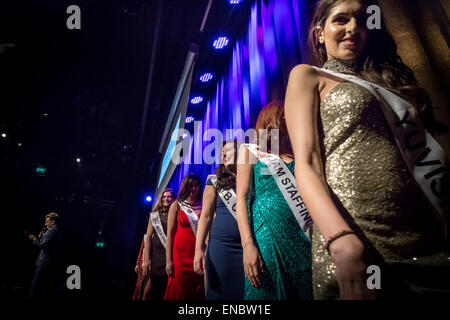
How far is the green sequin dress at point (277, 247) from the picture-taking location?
1.09m

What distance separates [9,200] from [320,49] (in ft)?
41.3

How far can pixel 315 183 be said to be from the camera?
586mm

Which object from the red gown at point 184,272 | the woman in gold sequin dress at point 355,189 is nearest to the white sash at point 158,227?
the red gown at point 184,272

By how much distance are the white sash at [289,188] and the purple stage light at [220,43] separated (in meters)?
3.68

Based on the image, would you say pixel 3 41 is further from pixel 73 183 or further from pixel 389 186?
pixel 73 183

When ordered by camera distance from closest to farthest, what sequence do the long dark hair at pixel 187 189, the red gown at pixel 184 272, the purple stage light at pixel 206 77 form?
the red gown at pixel 184 272 < the long dark hair at pixel 187 189 < the purple stage light at pixel 206 77

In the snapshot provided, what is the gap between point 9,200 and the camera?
375 inches

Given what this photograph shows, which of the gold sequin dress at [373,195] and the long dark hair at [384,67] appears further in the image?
the long dark hair at [384,67]

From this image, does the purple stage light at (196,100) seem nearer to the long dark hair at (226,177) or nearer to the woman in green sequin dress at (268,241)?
the long dark hair at (226,177)

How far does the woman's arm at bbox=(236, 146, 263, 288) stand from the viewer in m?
1.11

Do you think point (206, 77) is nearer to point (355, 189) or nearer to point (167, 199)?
point (167, 199)

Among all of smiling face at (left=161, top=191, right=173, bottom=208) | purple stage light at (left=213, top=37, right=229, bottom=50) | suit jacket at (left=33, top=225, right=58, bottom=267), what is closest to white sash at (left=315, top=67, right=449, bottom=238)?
smiling face at (left=161, top=191, right=173, bottom=208)

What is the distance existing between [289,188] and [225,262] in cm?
87

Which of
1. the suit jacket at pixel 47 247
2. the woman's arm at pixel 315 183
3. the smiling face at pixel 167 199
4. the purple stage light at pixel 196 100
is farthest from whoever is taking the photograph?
the purple stage light at pixel 196 100
